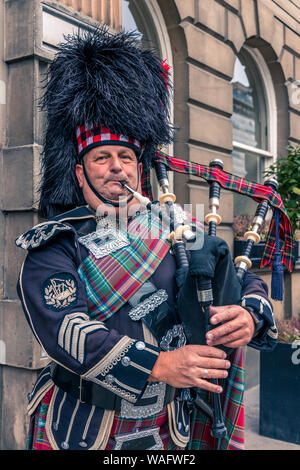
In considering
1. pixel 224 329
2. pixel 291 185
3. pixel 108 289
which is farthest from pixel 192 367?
pixel 291 185

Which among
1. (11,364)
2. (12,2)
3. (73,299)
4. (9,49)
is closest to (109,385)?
(73,299)

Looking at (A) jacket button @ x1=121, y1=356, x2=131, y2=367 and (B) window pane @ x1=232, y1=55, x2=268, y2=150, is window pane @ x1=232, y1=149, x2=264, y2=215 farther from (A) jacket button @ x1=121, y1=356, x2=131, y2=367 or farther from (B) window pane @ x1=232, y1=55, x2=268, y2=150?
(A) jacket button @ x1=121, y1=356, x2=131, y2=367

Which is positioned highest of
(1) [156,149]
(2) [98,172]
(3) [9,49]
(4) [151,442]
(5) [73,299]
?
(3) [9,49]

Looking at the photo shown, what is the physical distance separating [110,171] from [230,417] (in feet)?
4.00

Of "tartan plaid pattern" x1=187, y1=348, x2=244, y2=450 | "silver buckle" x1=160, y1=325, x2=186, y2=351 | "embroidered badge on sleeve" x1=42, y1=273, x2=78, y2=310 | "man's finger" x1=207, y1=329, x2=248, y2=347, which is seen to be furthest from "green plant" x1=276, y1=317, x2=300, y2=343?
"embroidered badge on sleeve" x1=42, y1=273, x2=78, y2=310

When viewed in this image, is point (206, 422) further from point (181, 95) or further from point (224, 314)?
point (181, 95)

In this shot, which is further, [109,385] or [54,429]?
[54,429]

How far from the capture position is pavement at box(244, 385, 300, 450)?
381 cm

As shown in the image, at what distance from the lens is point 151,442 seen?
178 cm

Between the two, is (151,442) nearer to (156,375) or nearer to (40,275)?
(156,375)

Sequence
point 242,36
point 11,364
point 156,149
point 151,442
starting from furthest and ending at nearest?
point 242,36
point 11,364
point 156,149
point 151,442

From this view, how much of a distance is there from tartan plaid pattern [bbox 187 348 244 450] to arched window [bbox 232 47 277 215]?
3.90 metres

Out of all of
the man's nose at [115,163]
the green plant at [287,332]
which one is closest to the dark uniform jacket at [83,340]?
the man's nose at [115,163]

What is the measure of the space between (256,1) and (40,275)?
17.8 feet
